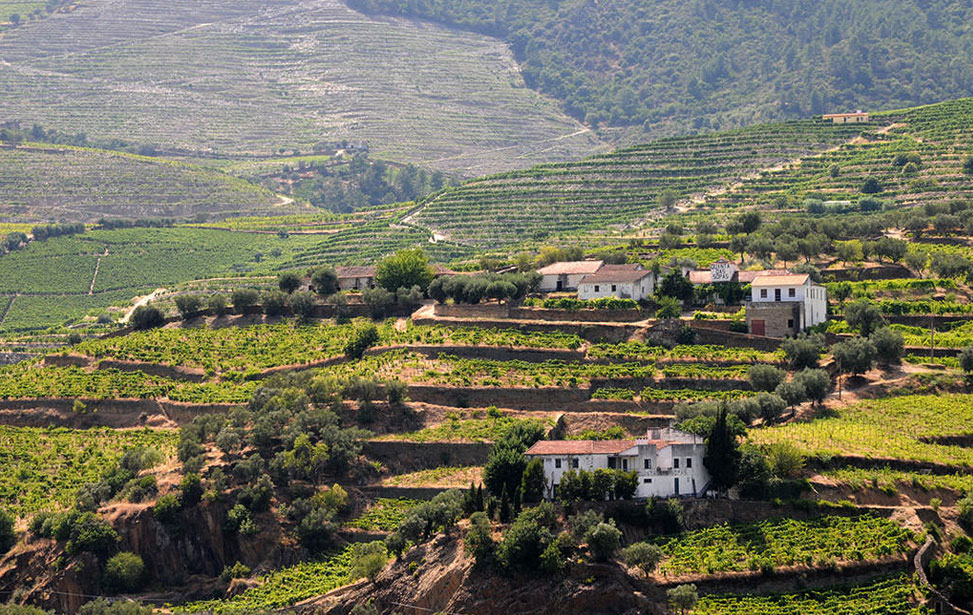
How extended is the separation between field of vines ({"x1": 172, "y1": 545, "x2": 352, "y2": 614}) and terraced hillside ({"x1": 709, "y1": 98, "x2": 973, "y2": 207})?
2618 inches

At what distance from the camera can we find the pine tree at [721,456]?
65.2 meters

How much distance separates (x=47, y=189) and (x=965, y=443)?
132m

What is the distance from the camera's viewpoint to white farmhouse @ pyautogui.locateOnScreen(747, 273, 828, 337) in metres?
83.5

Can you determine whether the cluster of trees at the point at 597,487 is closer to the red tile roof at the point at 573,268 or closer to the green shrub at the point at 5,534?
the red tile roof at the point at 573,268

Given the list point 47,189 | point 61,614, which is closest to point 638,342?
point 61,614

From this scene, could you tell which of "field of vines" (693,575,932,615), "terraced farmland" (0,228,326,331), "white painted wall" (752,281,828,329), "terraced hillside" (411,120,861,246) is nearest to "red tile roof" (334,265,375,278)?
"terraced hillside" (411,120,861,246)

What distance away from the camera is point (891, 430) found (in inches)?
2793

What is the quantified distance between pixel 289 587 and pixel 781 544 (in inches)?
943

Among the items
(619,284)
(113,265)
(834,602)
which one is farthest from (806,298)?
(113,265)

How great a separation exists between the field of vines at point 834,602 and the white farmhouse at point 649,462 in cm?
622

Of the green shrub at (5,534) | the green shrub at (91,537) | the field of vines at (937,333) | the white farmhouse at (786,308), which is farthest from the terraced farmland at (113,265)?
the field of vines at (937,333)

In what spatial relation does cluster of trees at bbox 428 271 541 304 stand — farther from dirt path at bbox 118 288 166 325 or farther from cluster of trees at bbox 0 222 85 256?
cluster of trees at bbox 0 222 85 256

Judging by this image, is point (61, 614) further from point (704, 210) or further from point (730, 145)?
point (730, 145)

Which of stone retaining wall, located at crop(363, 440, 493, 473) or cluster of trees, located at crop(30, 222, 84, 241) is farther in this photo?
cluster of trees, located at crop(30, 222, 84, 241)
